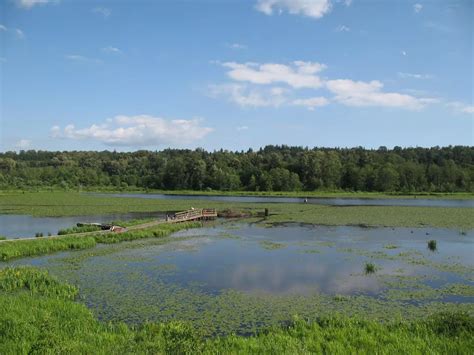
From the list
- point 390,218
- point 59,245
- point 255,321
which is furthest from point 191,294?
point 390,218

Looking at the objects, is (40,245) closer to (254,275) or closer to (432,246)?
(254,275)

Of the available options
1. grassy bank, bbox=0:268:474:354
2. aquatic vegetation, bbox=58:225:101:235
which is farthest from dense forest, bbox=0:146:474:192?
grassy bank, bbox=0:268:474:354

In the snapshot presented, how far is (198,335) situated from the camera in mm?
12766

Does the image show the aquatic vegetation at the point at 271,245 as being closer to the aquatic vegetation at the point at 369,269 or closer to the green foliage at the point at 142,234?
the aquatic vegetation at the point at 369,269

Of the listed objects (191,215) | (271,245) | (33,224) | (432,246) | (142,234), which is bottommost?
(33,224)

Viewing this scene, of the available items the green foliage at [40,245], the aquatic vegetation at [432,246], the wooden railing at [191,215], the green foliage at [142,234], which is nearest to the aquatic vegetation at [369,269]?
the aquatic vegetation at [432,246]

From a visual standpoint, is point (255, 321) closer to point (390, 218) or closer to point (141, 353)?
point (141, 353)

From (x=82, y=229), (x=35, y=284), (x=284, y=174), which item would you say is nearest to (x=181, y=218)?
(x=82, y=229)

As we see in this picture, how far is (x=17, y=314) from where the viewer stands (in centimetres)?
1338

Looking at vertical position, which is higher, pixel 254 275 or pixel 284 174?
pixel 284 174

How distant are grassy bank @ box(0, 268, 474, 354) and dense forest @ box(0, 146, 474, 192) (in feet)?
383

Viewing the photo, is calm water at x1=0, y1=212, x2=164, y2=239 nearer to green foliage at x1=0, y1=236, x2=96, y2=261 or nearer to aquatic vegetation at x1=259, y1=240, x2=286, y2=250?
green foliage at x1=0, y1=236, x2=96, y2=261

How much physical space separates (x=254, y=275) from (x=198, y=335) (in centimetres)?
930

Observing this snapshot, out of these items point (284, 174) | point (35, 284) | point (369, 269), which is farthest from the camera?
point (284, 174)
